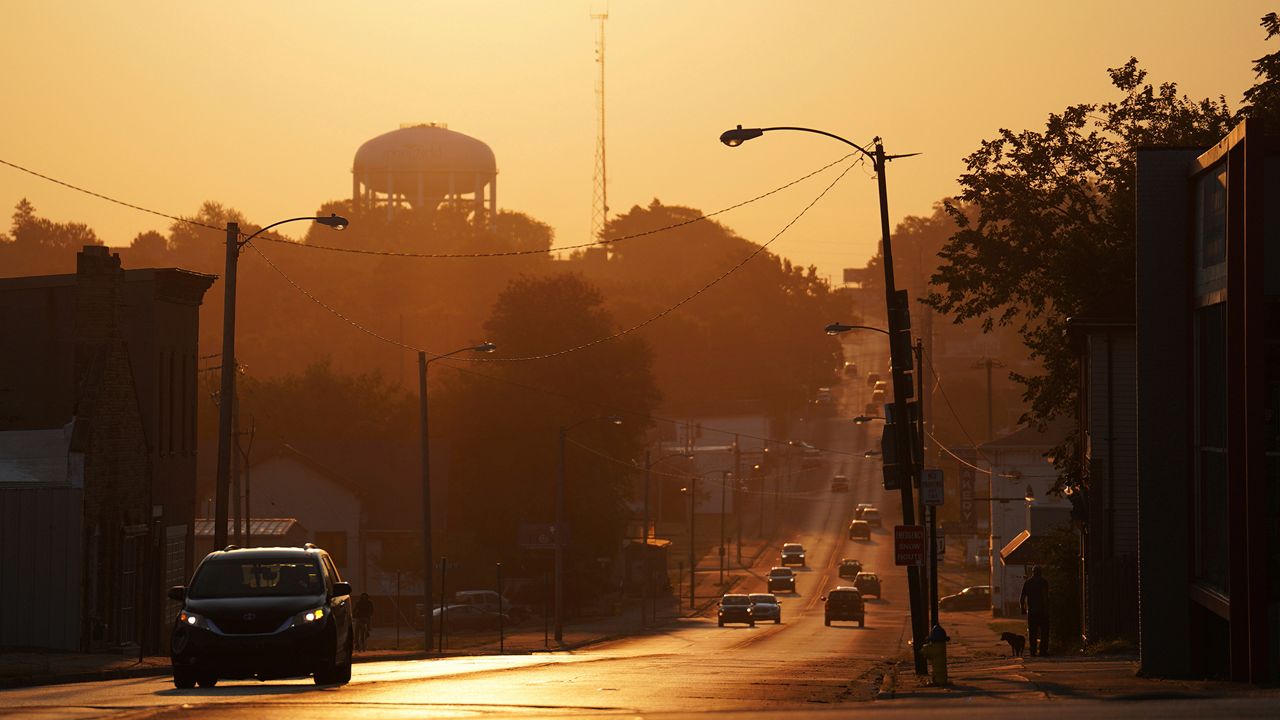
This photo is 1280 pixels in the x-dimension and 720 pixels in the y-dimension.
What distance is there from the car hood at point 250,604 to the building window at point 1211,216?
12.1 m

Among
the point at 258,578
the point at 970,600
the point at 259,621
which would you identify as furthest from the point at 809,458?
the point at 259,621

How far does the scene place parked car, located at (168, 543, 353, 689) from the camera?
21.4m

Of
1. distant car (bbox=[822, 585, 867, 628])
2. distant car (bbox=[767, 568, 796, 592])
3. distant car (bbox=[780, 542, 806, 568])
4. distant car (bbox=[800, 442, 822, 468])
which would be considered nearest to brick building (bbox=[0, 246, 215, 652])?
distant car (bbox=[822, 585, 867, 628])

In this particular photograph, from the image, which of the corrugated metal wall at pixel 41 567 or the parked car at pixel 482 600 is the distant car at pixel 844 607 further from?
the corrugated metal wall at pixel 41 567

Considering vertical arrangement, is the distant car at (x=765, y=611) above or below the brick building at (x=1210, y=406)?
below

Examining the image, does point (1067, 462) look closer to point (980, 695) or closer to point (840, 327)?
point (840, 327)

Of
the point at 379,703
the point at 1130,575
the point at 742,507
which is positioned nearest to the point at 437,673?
the point at 379,703

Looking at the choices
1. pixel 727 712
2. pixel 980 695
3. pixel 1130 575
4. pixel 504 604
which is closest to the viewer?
pixel 727 712

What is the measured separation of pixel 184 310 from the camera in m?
43.3

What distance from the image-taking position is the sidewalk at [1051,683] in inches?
797

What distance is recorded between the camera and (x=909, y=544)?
96.9 feet

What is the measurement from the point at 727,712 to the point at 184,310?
93.6 feet

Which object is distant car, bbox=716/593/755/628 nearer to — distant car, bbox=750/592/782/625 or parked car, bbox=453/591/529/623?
distant car, bbox=750/592/782/625

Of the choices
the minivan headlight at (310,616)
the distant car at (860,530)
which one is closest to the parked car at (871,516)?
the distant car at (860,530)
